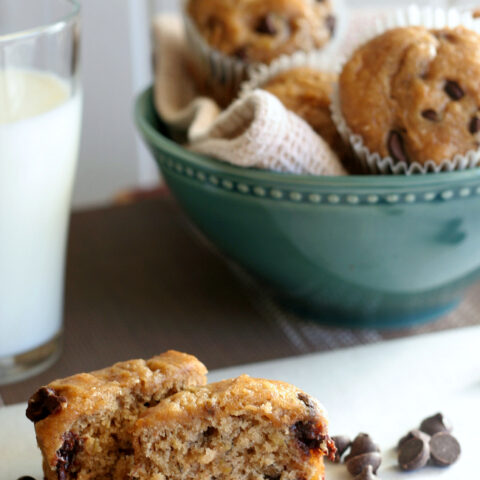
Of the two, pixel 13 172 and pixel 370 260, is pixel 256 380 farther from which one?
pixel 13 172

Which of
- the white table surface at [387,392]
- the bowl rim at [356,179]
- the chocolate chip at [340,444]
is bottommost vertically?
the white table surface at [387,392]

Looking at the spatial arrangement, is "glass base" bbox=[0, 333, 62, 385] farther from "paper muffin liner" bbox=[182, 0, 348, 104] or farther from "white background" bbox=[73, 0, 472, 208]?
"white background" bbox=[73, 0, 472, 208]

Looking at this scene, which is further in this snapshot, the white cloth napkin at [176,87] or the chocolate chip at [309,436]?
the white cloth napkin at [176,87]

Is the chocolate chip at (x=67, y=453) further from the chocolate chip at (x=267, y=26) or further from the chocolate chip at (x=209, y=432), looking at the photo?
the chocolate chip at (x=267, y=26)

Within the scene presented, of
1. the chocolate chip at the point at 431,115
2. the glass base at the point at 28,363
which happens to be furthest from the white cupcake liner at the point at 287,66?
the glass base at the point at 28,363

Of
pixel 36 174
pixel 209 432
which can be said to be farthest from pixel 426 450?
pixel 36 174

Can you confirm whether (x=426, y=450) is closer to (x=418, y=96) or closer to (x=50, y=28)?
(x=418, y=96)
